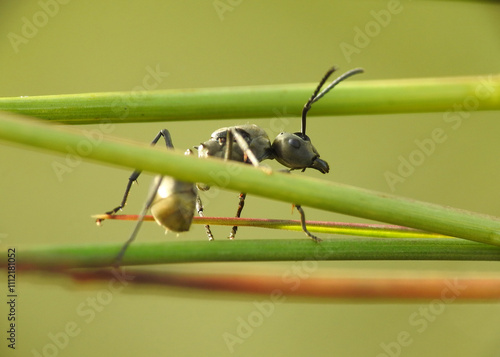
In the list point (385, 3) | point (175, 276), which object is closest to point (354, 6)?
point (385, 3)

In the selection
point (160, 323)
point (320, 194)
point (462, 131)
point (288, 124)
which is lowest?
point (320, 194)

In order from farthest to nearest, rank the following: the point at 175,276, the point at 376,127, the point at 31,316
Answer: the point at 376,127
the point at 31,316
the point at 175,276

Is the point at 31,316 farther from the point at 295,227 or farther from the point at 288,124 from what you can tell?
the point at 295,227
